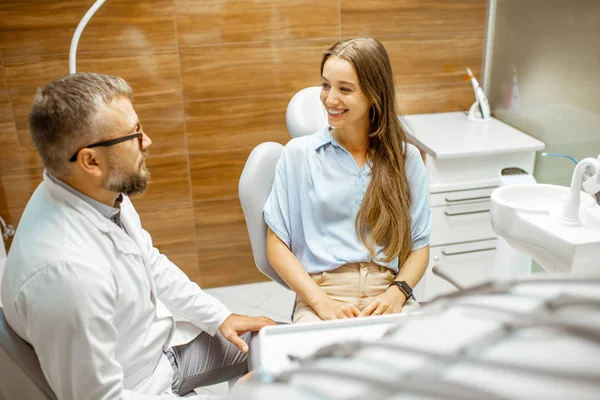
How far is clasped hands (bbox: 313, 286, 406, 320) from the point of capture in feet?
5.23

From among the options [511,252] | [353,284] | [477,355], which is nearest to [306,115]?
[353,284]

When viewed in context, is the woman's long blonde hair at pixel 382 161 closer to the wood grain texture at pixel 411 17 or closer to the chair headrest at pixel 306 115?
the chair headrest at pixel 306 115

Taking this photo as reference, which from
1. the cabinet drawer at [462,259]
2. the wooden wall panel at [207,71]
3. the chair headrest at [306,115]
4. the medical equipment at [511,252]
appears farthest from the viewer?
the cabinet drawer at [462,259]

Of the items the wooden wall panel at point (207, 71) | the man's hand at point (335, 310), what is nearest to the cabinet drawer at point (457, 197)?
the wooden wall panel at point (207, 71)

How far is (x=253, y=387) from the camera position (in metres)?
0.35

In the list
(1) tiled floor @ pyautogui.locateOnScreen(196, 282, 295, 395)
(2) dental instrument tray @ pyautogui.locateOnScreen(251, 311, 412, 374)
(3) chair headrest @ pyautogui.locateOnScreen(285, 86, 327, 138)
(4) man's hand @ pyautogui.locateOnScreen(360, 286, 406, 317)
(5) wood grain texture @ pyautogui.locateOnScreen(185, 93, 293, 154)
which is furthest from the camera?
(1) tiled floor @ pyautogui.locateOnScreen(196, 282, 295, 395)

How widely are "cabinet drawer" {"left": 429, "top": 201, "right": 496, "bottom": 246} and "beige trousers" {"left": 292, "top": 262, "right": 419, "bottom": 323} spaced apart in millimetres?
883

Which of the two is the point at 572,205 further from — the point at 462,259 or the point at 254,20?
the point at 254,20

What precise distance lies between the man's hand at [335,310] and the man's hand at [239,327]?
5.5 inches

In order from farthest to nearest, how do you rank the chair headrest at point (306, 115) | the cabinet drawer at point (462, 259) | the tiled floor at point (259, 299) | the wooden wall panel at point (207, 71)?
the tiled floor at point (259, 299) → the cabinet drawer at point (462, 259) → the wooden wall panel at point (207, 71) → the chair headrest at point (306, 115)

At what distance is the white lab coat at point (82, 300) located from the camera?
1.14m

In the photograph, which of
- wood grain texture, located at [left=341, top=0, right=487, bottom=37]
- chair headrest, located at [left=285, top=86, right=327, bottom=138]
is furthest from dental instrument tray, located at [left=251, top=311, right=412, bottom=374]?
wood grain texture, located at [left=341, top=0, right=487, bottom=37]

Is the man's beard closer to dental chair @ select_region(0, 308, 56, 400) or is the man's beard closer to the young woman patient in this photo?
dental chair @ select_region(0, 308, 56, 400)

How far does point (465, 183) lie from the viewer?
2.52 m
